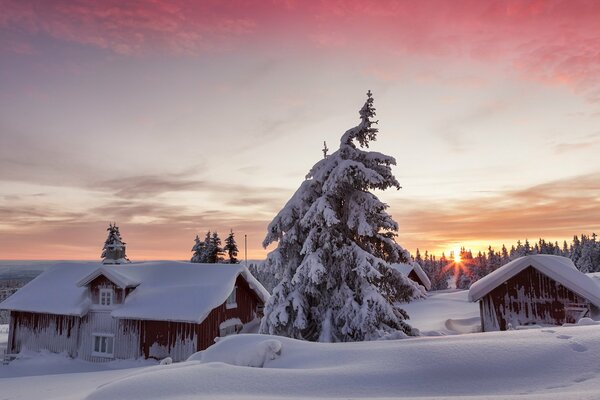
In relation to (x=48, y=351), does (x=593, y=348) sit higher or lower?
higher

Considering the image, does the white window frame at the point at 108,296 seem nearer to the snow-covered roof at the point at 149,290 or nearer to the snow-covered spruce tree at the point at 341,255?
the snow-covered roof at the point at 149,290

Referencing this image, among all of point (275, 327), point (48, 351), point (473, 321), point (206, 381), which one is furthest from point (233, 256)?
point (206, 381)

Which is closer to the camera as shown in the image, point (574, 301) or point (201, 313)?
point (574, 301)

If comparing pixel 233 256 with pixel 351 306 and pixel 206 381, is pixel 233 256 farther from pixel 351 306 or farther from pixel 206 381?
pixel 206 381

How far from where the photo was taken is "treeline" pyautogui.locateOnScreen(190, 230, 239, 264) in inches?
2167

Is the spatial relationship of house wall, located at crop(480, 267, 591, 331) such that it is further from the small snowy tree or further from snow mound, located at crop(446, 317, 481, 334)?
the small snowy tree

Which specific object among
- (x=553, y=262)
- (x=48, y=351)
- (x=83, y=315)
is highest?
(x=553, y=262)

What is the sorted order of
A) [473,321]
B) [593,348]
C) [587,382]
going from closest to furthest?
1. [587,382]
2. [593,348]
3. [473,321]

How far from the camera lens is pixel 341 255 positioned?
1570 centimetres

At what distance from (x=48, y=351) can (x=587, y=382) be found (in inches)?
1295

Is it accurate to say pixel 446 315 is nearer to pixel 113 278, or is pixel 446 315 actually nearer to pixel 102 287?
pixel 113 278

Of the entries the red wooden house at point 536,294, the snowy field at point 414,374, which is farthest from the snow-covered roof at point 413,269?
the snowy field at point 414,374

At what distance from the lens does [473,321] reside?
27.5 m

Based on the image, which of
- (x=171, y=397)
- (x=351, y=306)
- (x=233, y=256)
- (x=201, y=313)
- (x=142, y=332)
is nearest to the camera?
(x=171, y=397)
